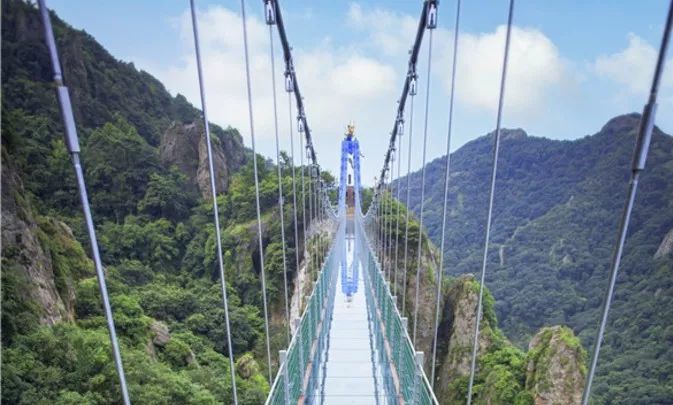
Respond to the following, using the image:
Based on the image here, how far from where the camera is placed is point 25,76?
13859mm

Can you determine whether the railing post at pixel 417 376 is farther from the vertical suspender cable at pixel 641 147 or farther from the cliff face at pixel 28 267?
the cliff face at pixel 28 267

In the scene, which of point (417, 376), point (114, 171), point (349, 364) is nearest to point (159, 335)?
point (349, 364)

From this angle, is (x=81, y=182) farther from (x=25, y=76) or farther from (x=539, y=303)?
(x=25, y=76)

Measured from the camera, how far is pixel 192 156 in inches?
683

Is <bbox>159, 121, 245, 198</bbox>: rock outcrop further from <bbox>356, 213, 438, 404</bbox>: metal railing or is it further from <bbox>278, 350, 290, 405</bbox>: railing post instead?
<bbox>278, 350, 290, 405</bbox>: railing post

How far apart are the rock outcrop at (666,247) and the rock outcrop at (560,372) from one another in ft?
5.81

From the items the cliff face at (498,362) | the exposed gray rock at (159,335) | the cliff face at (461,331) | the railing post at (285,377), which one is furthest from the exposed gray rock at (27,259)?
the cliff face at (461,331)

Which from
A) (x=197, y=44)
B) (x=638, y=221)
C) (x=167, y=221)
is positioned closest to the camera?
(x=197, y=44)

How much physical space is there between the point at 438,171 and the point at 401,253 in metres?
12.3

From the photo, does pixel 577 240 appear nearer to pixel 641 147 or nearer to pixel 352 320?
pixel 352 320

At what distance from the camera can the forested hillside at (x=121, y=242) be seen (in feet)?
18.8

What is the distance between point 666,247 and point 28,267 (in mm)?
8791

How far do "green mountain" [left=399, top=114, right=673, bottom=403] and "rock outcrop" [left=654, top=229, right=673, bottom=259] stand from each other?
29 mm

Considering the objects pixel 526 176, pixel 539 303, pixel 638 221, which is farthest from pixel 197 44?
pixel 526 176
